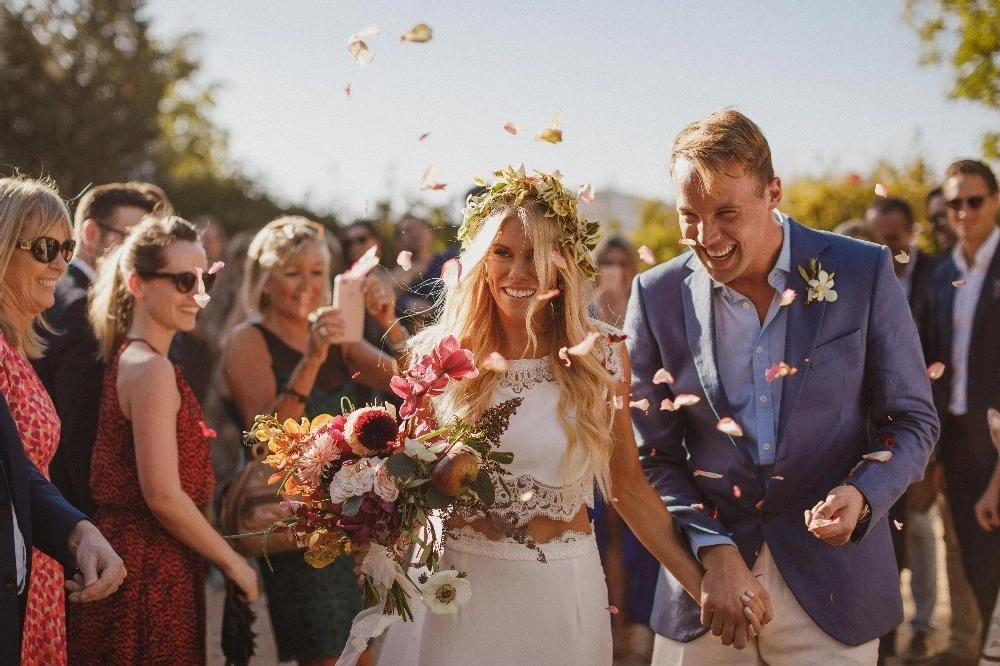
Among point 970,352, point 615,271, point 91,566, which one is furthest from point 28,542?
point 615,271

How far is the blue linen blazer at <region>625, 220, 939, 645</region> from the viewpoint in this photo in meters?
3.06

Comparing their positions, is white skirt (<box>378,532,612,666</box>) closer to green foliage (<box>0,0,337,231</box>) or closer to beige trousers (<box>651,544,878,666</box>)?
beige trousers (<box>651,544,878,666</box>)

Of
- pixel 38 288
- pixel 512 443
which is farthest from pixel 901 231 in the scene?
pixel 38 288

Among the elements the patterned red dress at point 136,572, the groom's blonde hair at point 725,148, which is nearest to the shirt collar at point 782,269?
the groom's blonde hair at point 725,148

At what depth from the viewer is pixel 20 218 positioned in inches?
130

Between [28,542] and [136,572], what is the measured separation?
42.7 inches

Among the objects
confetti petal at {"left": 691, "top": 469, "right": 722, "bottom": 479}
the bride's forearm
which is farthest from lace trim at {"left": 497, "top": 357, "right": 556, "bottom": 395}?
confetti petal at {"left": 691, "top": 469, "right": 722, "bottom": 479}

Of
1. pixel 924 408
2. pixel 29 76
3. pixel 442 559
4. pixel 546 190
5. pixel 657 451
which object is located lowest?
pixel 442 559

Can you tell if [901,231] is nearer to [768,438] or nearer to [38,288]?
[768,438]

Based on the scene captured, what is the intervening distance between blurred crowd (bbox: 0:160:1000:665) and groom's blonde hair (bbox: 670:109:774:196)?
0.68 meters

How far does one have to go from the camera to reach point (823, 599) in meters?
3.04

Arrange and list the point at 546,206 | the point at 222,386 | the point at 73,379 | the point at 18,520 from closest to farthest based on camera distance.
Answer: the point at 18,520 < the point at 546,206 < the point at 73,379 < the point at 222,386

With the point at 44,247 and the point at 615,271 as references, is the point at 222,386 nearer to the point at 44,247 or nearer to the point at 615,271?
the point at 44,247

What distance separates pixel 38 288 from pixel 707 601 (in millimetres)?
2354
